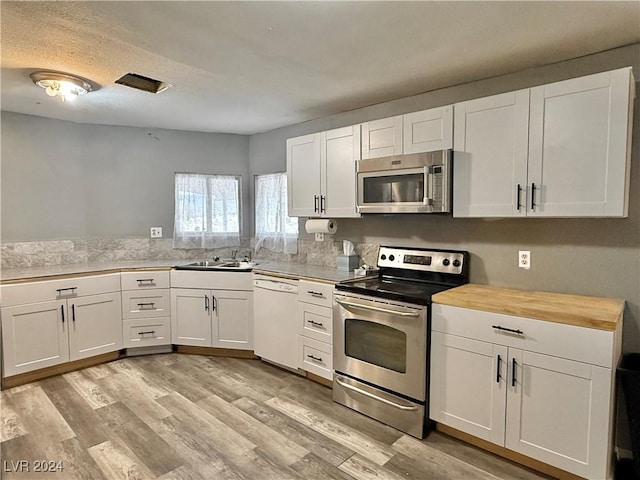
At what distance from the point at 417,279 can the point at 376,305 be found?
54 centimetres

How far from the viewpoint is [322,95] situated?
9.87 feet

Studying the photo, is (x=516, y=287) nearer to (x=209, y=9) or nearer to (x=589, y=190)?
(x=589, y=190)

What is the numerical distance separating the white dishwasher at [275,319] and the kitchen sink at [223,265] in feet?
→ 0.74

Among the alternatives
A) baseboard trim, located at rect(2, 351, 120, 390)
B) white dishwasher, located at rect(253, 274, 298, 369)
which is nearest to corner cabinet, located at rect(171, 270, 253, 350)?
white dishwasher, located at rect(253, 274, 298, 369)

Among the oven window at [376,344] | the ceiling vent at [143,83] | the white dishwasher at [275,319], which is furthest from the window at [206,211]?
the oven window at [376,344]

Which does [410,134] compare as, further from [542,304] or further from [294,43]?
[542,304]

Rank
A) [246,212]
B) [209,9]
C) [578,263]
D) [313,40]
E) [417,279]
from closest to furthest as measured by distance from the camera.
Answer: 1. [209,9]
2. [313,40]
3. [578,263]
4. [417,279]
5. [246,212]

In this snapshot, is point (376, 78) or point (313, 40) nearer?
point (313, 40)

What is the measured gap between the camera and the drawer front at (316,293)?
288 centimetres

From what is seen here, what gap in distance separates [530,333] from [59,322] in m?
3.52

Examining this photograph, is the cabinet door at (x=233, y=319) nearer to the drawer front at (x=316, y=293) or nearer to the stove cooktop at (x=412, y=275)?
the drawer front at (x=316, y=293)

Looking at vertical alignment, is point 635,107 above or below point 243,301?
above

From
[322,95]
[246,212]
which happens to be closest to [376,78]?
[322,95]

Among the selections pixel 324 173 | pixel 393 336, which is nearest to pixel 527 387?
pixel 393 336
